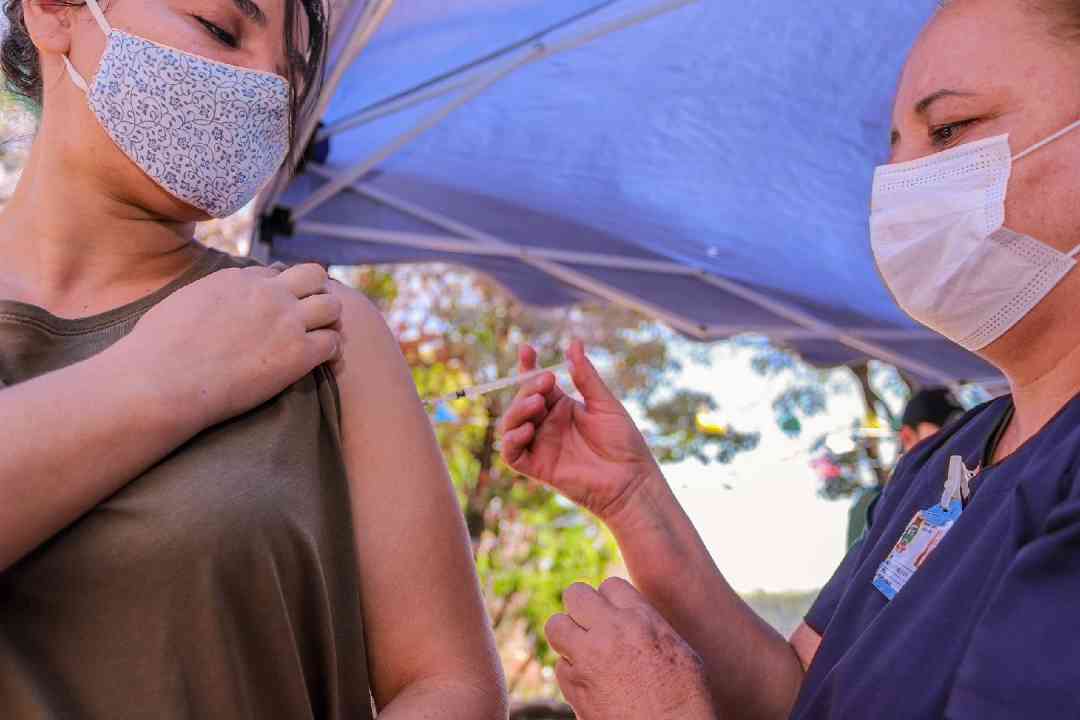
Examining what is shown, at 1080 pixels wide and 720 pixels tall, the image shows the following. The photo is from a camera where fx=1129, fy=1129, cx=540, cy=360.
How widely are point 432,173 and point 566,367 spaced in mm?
2873

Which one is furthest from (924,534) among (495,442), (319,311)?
(495,442)

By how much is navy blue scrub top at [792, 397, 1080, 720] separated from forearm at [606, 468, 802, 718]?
0.27 m

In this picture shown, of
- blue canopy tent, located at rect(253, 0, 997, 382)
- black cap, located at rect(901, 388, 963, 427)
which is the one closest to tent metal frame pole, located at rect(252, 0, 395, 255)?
blue canopy tent, located at rect(253, 0, 997, 382)

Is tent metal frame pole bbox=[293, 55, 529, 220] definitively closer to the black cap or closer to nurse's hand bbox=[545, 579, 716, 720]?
nurse's hand bbox=[545, 579, 716, 720]

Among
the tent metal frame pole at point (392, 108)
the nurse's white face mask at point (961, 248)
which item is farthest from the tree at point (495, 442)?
the nurse's white face mask at point (961, 248)

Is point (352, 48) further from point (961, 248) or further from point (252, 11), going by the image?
point (961, 248)

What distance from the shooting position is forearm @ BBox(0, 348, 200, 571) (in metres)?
1.05

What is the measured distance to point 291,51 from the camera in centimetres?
149

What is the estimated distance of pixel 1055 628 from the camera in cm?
109

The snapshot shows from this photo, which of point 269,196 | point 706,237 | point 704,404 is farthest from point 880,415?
point 269,196

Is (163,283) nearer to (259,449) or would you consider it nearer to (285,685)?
(259,449)

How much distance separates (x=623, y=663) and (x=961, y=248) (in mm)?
729

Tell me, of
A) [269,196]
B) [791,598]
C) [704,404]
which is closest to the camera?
[269,196]

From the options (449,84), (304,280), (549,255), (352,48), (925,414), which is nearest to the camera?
(304,280)
